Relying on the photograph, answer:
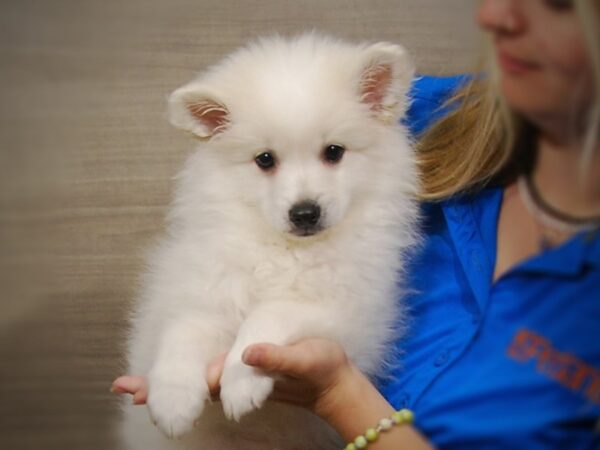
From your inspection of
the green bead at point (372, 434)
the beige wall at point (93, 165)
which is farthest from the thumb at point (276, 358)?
the beige wall at point (93, 165)

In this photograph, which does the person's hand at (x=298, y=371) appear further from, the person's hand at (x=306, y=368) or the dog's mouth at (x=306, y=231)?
the dog's mouth at (x=306, y=231)

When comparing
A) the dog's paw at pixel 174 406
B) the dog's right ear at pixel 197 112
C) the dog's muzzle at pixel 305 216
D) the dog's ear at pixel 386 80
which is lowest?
the dog's paw at pixel 174 406

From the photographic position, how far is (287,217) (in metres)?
1.42

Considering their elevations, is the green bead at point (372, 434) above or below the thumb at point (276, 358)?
below

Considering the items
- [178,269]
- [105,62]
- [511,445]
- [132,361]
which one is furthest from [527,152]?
[105,62]

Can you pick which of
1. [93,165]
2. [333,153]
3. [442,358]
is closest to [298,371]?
[442,358]

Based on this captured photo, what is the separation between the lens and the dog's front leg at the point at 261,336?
120 cm

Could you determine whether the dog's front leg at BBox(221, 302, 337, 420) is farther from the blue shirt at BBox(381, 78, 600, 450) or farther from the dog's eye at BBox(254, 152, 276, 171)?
the dog's eye at BBox(254, 152, 276, 171)

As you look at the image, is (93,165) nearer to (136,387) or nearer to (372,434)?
(136,387)

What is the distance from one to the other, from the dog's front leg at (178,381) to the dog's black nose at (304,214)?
13.1 inches

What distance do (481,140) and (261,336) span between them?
650mm

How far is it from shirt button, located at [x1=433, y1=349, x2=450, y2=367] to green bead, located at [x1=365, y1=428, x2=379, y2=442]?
0.19m

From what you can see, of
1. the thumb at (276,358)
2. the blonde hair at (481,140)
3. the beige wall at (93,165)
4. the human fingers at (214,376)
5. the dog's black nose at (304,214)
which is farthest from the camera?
the beige wall at (93,165)

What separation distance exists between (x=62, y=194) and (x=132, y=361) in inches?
24.1
